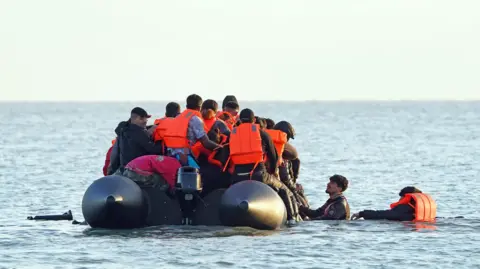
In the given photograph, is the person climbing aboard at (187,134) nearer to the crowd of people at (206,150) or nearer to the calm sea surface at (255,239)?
the crowd of people at (206,150)

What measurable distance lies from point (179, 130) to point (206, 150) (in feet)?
1.95

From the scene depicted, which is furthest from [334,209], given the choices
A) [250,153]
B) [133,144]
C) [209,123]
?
[133,144]

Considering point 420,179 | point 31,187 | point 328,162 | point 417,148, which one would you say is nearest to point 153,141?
point 31,187

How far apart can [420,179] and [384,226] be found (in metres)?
15.2

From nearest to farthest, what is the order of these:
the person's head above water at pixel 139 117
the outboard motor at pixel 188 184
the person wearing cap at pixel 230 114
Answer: the outboard motor at pixel 188 184 < the person's head above water at pixel 139 117 < the person wearing cap at pixel 230 114

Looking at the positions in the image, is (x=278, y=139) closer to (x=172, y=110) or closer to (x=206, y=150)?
(x=206, y=150)

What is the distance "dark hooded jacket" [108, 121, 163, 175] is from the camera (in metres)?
21.6

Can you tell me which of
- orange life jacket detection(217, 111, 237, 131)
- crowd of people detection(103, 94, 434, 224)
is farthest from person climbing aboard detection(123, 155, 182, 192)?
orange life jacket detection(217, 111, 237, 131)

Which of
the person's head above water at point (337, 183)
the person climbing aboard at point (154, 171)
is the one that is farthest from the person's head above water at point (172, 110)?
the person's head above water at point (337, 183)

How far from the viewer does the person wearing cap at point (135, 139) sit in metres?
21.6

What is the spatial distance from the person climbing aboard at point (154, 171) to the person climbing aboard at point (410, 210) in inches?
136

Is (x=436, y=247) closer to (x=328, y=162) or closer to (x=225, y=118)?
(x=225, y=118)

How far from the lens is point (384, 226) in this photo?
73.0 ft

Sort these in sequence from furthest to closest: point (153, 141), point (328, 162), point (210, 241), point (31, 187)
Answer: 1. point (328, 162)
2. point (31, 187)
3. point (153, 141)
4. point (210, 241)
